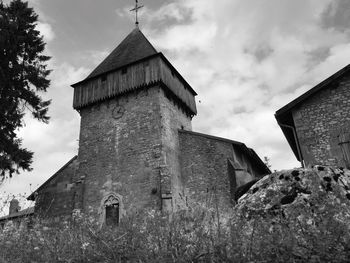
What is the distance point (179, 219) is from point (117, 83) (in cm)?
1448

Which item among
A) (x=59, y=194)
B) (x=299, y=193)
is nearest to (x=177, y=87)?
(x=59, y=194)

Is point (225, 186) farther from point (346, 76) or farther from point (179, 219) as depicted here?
point (179, 219)

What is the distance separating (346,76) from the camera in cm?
1094

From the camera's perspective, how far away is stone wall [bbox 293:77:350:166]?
10.5m

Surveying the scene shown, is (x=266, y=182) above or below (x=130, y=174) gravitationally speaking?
below

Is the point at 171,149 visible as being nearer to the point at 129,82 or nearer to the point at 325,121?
the point at 129,82

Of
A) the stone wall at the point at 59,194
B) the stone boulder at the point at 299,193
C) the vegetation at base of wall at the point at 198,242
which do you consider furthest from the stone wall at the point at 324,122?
the stone wall at the point at 59,194

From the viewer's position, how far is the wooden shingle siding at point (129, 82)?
55.1 ft

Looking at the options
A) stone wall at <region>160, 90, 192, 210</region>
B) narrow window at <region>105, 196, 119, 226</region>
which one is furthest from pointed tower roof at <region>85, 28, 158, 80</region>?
narrow window at <region>105, 196, 119, 226</region>

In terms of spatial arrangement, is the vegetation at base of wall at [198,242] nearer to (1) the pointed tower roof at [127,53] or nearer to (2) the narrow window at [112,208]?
(2) the narrow window at [112,208]

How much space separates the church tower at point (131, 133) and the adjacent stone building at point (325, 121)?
5717 millimetres

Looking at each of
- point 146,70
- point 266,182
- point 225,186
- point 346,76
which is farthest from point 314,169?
point 146,70

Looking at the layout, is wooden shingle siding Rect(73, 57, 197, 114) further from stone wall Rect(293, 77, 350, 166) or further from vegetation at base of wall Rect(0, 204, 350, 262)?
vegetation at base of wall Rect(0, 204, 350, 262)

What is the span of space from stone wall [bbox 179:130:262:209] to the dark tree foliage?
730 centimetres
